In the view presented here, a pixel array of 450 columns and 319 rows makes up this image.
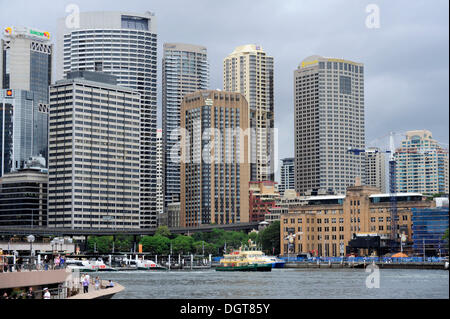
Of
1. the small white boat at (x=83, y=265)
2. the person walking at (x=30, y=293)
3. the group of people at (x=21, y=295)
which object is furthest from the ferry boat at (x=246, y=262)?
the group of people at (x=21, y=295)

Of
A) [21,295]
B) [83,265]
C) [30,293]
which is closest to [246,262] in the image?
[83,265]

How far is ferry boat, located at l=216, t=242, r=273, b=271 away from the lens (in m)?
180

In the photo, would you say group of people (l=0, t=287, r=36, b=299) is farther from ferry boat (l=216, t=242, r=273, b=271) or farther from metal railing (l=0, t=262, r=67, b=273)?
ferry boat (l=216, t=242, r=273, b=271)

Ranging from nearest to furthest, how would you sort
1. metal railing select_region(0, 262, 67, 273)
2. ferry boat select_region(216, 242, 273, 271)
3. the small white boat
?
metal railing select_region(0, 262, 67, 273)
the small white boat
ferry boat select_region(216, 242, 273, 271)

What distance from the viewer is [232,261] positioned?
188 metres

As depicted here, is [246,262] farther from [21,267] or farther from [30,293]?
[30,293]

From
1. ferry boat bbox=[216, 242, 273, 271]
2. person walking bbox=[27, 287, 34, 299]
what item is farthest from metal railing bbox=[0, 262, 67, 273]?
ferry boat bbox=[216, 242, 273, 271]

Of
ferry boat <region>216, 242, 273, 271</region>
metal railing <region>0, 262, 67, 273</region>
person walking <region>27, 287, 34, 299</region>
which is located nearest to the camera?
person walking <region>27, 287, 34, 299</region>

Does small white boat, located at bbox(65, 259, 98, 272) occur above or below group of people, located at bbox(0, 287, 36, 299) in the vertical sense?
below

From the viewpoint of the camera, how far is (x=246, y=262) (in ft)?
603
